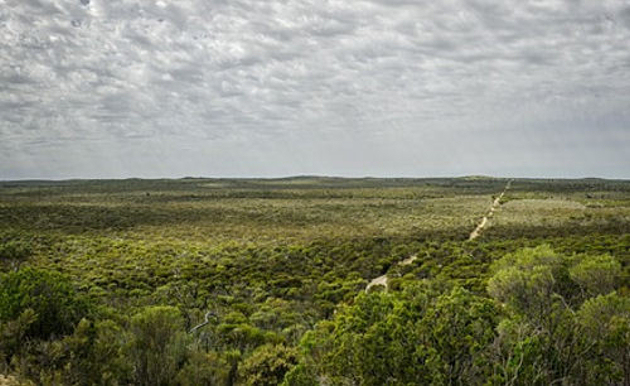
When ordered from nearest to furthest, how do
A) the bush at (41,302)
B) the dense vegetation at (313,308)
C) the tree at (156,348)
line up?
1. the dense vegetation at (313,308)
2. the tree at (156,348)
3. the bush at (41,302)

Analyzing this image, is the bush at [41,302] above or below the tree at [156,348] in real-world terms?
above

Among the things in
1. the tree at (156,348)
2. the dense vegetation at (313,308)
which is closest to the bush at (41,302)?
the dense vegetation at (313,308)

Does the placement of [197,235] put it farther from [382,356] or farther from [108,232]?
[382,356]

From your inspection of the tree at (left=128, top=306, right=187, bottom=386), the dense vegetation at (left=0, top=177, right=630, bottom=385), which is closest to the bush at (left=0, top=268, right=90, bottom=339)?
the dense vegetation at (left=0, top=177, right=630, bottom=385)

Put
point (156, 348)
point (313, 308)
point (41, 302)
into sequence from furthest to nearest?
point (313, 308)
point (156, 348)
point (41, 302)

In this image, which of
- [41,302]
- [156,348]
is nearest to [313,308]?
[156,348]

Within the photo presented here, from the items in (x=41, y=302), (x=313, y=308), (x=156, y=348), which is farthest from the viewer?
(x=313, y=308)

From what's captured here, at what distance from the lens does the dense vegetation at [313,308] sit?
836 centimetres

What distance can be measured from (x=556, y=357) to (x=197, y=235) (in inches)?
1593

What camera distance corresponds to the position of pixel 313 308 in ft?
67.5

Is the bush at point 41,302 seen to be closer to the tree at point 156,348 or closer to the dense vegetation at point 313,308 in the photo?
the dense vegetation at point 313,308

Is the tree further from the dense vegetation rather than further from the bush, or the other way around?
the bush

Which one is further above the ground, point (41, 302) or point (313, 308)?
point (41, 302)

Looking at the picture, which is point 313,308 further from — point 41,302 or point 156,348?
point 41,302
